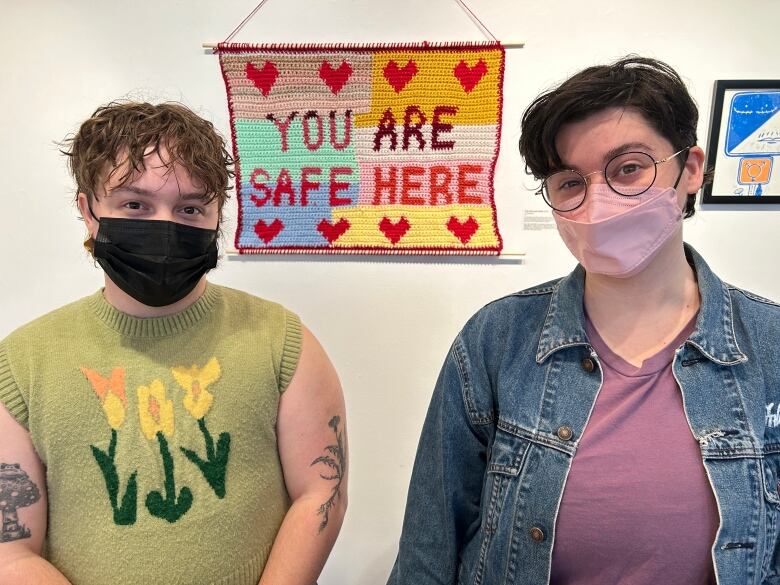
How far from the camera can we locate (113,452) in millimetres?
889

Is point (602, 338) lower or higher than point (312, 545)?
higher

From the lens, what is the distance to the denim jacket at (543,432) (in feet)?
2.51

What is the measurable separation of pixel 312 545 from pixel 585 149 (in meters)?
0.89

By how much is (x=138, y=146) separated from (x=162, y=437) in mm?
508

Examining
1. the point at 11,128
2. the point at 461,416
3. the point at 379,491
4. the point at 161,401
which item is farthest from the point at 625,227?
the point at 11,128

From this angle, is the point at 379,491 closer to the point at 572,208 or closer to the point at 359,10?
the point at 572,208

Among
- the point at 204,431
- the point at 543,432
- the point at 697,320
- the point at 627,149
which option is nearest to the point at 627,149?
the point at 627,149

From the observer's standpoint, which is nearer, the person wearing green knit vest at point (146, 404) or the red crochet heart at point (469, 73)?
the person wearing green knit vest at point (146, 404)

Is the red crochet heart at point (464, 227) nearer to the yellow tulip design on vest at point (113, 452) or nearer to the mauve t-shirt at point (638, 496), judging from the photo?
the mauve t-shirt at point (638, 496)

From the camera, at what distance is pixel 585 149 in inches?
32.9

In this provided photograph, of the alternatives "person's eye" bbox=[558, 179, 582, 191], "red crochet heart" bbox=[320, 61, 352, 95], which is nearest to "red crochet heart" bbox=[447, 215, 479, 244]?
"red crochet heart" bbox=[320, 61, 352, 95]

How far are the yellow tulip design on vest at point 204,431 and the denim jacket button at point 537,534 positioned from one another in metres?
0.54

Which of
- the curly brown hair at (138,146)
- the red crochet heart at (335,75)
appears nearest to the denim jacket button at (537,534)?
the curly brown hair at (138,146)

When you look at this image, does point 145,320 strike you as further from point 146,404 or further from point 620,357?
point 620,357
